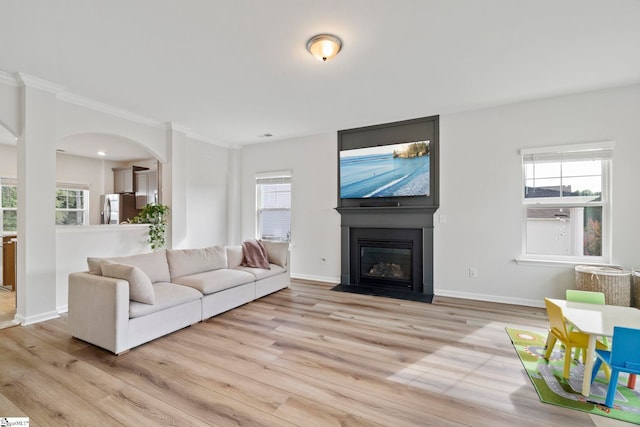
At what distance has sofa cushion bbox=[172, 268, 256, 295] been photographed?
336 centimetres

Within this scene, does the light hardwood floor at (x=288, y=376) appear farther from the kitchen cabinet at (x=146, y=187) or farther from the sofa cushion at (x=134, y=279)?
the kitchen cabinet at (x=146, y=187)

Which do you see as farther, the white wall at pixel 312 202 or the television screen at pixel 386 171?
the white wall at pixel 312 202

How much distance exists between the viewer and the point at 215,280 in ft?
11.5

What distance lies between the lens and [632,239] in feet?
11.0

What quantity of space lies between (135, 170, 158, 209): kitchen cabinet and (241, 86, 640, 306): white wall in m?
6.03

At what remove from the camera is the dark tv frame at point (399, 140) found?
4.39 metres

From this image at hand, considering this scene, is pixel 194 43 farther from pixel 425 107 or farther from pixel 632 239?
pixel 632 239

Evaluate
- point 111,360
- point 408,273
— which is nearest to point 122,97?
point 111,360

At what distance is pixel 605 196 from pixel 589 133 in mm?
801

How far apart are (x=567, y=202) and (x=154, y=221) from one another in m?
5.98

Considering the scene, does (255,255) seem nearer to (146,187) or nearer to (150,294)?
(150,294)

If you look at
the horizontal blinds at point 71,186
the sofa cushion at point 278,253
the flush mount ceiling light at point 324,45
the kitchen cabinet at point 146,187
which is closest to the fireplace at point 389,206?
the sofa cushion at point 278,253

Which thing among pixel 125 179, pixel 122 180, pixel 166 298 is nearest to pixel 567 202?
pixel 166 298

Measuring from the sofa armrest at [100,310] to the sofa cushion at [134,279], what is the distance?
2.6 inches
